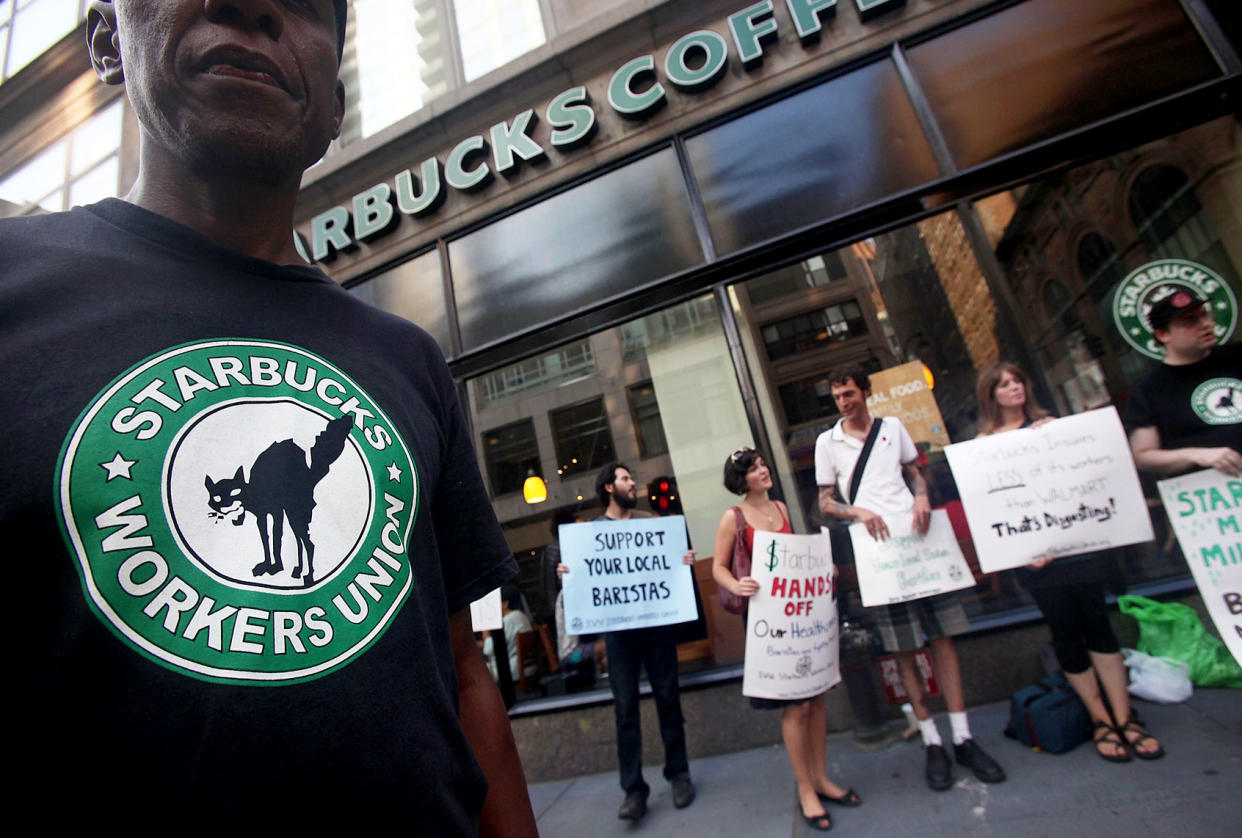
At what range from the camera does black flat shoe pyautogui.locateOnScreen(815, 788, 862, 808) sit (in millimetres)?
3318

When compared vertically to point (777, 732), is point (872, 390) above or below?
above

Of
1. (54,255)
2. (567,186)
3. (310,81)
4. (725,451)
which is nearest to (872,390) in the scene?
(725,451)

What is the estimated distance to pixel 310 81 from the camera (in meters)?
1.12

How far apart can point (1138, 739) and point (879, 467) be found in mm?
1930

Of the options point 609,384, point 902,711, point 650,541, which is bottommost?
point 902,711

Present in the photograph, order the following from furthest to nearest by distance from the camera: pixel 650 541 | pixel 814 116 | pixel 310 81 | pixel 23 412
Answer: pixel 814 116, pixel 650 541, pixel 310 81, pixel 23 412

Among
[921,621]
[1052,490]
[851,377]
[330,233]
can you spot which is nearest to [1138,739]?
Result: [921,621]

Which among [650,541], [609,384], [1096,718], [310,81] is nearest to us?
[310,81]

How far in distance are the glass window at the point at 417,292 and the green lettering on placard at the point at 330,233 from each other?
54 cm

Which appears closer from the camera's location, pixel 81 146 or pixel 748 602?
pixel 748 602

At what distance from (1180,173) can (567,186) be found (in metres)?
5.43

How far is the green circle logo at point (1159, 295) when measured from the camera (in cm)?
440

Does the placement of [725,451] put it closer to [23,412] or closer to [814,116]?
[814,116]

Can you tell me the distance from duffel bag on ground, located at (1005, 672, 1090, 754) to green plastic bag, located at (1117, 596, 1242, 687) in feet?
2.68
